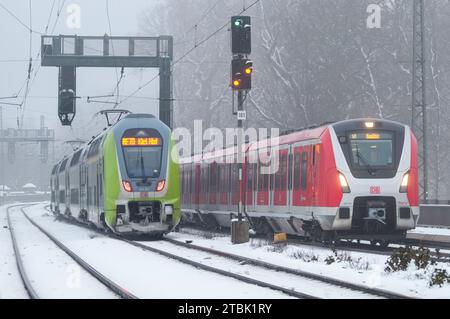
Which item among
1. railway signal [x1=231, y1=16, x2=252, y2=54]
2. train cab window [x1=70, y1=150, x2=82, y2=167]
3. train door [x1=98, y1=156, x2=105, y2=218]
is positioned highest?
railway signal [x1=231, y1=16, x2=252, y2=54]

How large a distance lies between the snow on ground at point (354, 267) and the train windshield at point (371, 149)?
2.16m

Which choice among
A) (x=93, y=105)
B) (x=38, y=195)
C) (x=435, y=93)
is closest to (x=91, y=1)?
(x=93, y=105)

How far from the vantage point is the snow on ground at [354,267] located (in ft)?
40.7

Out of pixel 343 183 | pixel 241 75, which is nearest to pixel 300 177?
pixel 343 183

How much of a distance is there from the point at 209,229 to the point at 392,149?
13871mm

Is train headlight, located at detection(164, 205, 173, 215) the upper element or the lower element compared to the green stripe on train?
lower

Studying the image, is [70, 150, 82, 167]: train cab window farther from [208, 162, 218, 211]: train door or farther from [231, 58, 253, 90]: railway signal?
[231, 58, 253, 90]: railway signal

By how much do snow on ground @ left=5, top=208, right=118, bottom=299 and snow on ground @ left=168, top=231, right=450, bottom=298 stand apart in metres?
3.67

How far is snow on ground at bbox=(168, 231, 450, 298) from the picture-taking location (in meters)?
12.4

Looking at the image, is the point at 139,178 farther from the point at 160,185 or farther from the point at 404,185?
the point at 404,185

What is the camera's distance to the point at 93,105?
148500 millimetres

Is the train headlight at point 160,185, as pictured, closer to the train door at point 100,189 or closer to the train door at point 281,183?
the train door at point 100,189

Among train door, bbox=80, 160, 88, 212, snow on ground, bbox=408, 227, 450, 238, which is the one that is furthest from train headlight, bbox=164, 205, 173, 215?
snow on ground, bbox=408, 227, 450, 238

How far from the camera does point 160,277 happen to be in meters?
14.4
